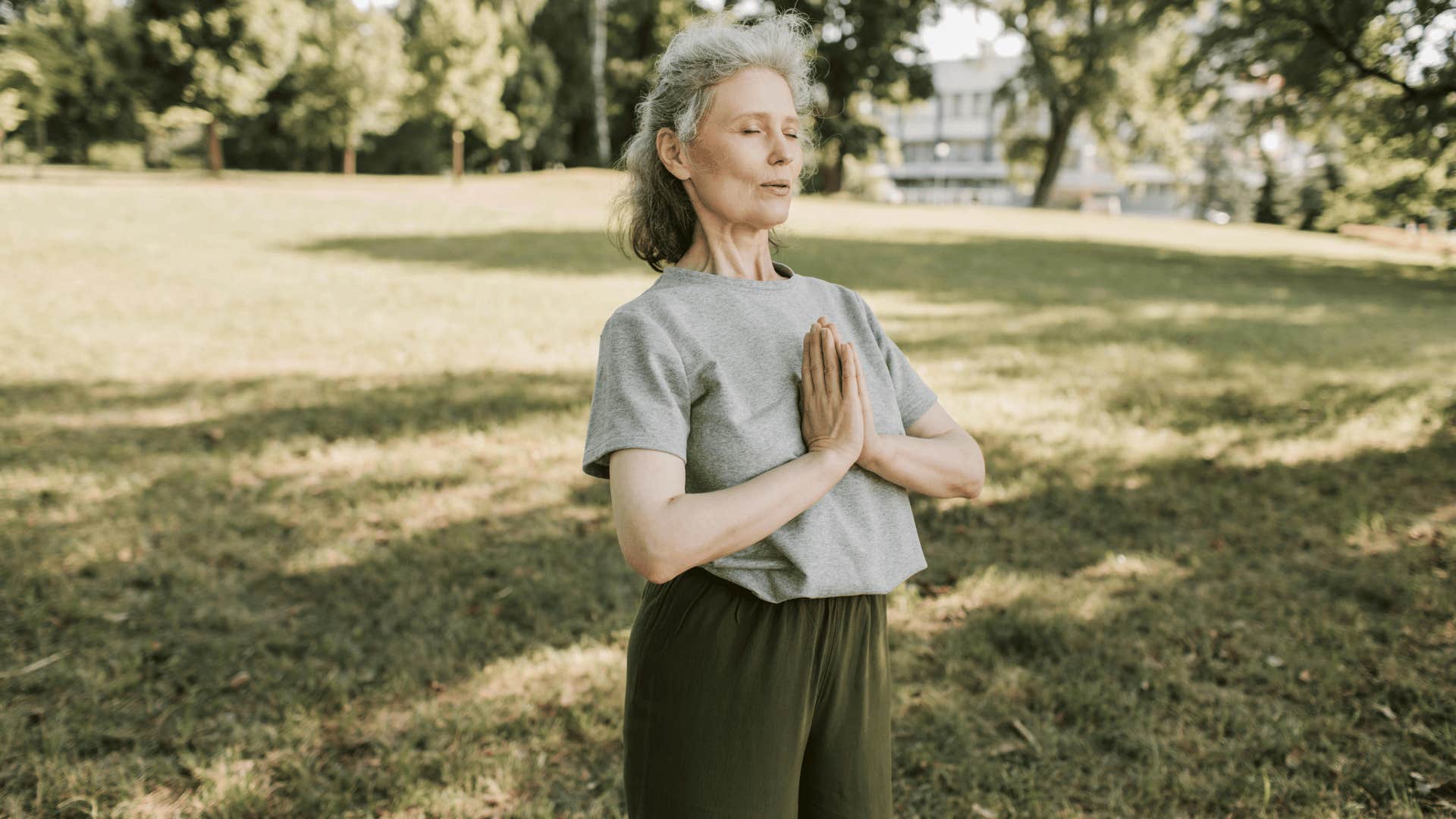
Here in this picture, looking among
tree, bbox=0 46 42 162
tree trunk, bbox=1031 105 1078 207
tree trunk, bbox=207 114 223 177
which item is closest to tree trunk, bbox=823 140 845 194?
tree trunk, bbox=1031 105 1078 207

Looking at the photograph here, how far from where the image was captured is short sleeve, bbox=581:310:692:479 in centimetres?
145

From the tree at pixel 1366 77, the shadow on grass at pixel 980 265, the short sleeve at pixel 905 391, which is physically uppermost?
the tree at pixel 1366 77

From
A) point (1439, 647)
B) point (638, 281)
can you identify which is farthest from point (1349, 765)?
point (638, 281)

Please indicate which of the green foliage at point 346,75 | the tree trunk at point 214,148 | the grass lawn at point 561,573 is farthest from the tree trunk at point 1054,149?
the tree trunk at point 214,148

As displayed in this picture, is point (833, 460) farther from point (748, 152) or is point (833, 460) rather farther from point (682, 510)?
point (748, 152)

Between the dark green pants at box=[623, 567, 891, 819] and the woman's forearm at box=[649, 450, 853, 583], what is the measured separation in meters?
0.24

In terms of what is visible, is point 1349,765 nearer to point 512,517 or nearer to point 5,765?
point 512,517

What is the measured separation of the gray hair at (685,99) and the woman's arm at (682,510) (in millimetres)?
589

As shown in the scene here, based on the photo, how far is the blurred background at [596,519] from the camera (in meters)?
3.27

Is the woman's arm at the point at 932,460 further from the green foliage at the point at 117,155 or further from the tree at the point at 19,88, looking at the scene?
the green foliage at the point at 117,155

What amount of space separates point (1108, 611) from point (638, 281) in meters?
10.3

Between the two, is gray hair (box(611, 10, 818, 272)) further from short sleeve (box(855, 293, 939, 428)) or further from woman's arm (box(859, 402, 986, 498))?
woman's arm (box(859, 402, 986, 498))

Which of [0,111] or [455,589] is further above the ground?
[0,111]

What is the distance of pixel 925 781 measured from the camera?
10.6ft
